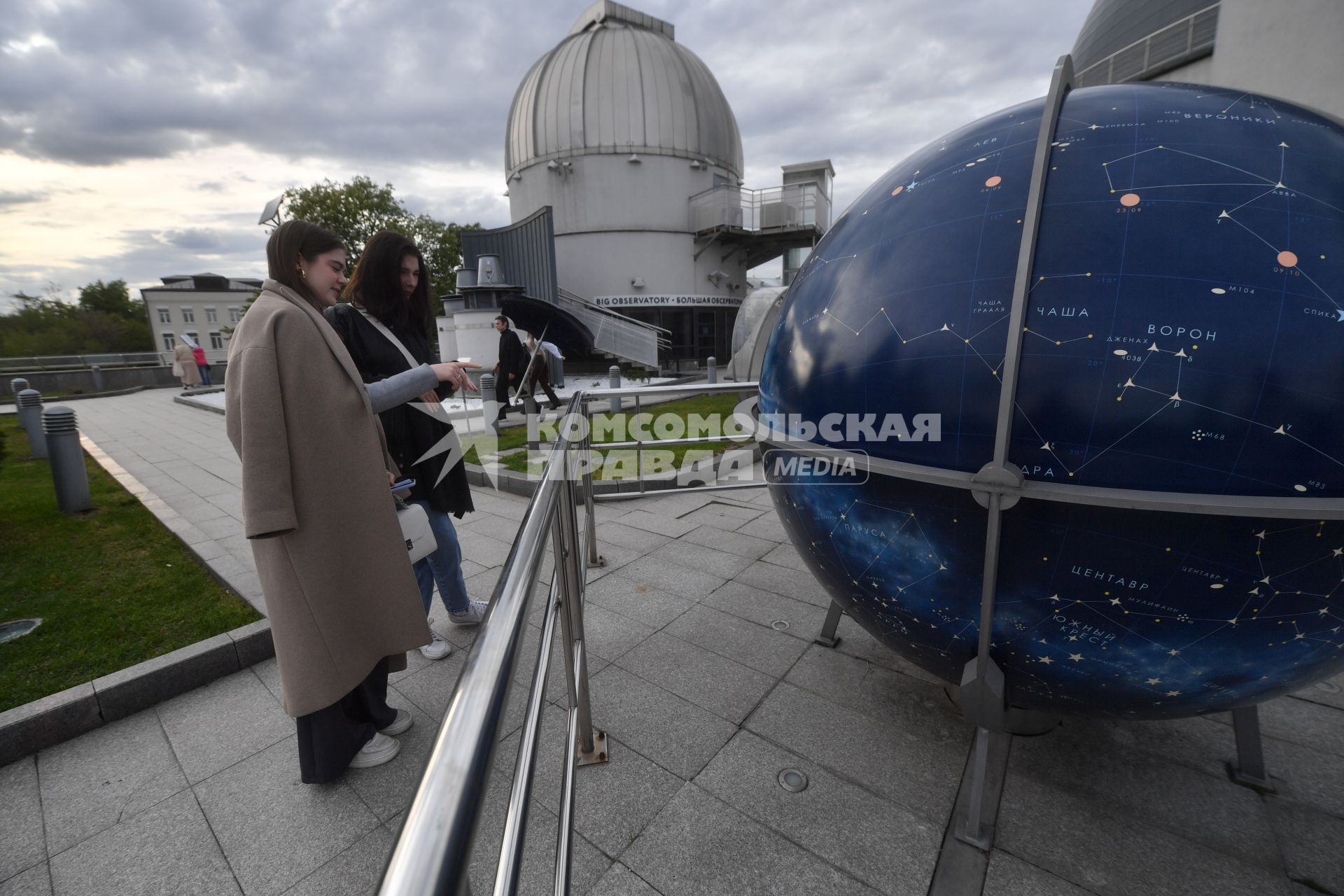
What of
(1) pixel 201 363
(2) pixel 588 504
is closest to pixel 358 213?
(1) pixel 201 363

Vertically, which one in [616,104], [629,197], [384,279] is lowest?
[384,279]

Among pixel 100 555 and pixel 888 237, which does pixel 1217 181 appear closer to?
pixel 888 237

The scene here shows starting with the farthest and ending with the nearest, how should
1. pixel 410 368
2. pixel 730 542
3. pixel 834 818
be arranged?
pixel 730 542 → pixel 410 368 → pixel 834 818

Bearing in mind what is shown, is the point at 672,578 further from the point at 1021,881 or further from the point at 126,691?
the point at 126,691

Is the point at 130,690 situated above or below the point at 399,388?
below

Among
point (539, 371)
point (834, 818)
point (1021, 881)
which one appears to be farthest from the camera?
point (539, 371)

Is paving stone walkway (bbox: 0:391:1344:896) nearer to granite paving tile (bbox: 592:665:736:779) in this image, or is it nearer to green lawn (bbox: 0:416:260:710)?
granite paving tile (bbox: 592:665:736:779)

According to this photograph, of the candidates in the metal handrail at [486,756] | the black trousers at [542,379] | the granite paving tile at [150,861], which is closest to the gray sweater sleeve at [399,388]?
the metal handrail at [486,756]

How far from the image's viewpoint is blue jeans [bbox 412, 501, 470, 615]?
301cm

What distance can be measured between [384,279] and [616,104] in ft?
72.2

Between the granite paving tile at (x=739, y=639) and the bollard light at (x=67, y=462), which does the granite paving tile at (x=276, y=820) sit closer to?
the granite paving tile at (x=739, y=639)

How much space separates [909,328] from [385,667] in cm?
236

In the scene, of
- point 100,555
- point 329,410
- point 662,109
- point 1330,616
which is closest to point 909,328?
point 1330,616

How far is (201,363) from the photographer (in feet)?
63.6
